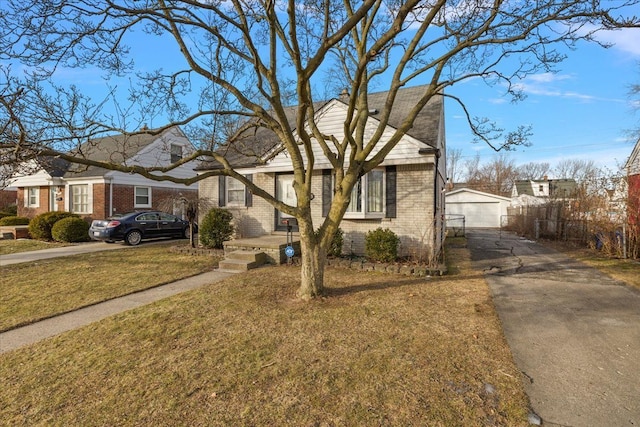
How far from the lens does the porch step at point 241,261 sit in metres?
8.53

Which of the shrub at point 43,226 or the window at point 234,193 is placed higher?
the window at point 234,193

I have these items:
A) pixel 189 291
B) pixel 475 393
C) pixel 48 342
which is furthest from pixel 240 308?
pixel 475 393

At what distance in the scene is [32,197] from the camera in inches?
864

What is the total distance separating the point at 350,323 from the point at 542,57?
6379 mm

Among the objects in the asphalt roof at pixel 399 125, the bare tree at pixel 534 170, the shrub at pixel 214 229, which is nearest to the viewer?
the asphalt roof at pixel 399 125

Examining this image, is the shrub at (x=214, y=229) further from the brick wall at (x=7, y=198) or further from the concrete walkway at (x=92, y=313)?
the brick wall at (x=7, y=198)

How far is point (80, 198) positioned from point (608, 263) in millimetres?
24603

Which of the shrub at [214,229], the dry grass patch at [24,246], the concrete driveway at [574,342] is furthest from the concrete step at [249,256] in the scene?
the dry grass patch at [24,246]

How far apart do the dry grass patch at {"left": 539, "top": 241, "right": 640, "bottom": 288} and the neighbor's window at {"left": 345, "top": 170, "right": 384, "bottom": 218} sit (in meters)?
5.87

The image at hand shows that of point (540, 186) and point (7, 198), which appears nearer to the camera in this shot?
point (7, 198)

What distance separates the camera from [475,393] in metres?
2.94

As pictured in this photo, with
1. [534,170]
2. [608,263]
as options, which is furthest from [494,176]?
[608,263]

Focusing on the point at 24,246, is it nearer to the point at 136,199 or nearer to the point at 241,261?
the point at 136,199

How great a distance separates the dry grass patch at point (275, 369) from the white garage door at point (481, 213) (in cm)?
2675
